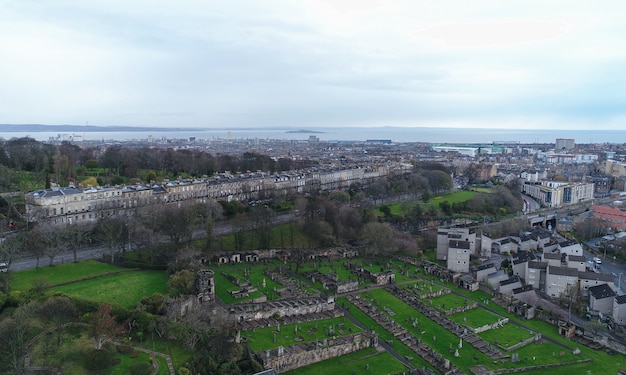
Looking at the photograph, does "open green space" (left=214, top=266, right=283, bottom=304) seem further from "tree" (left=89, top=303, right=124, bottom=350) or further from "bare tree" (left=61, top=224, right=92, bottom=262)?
"bare tree" (left=61, top=224, right=92, bottom=262)

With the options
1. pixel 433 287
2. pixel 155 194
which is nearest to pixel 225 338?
pixel 433 287

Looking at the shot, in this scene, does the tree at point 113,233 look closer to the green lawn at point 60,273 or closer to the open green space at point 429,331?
the green lawn at point 60,273

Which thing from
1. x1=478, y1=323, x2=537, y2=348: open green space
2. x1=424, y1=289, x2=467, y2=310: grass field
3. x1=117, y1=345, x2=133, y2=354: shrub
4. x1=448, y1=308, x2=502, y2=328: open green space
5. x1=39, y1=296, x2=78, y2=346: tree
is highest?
x1=39, y1=296, x2=78, y2=346: tree

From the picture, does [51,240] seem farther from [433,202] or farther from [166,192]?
[433,202]

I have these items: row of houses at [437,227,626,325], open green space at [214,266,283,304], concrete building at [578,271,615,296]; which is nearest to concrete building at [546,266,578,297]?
row of houses at [437,227,626,325]

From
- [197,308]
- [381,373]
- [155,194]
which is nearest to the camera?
[381,373]

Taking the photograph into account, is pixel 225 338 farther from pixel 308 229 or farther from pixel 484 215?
pixel 484 215

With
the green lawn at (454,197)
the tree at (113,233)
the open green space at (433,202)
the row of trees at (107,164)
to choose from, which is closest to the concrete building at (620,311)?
the open green space at (433,202)
